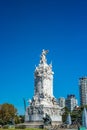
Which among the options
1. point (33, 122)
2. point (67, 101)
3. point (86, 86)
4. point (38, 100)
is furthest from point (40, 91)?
point (67, 101)

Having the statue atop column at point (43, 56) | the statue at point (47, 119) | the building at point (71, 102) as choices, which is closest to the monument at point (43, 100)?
the statue atop column at point (43, 56)

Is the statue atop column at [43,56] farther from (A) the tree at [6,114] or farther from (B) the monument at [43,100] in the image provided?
(A) the tree at [6,114]

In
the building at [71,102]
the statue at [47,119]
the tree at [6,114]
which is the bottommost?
the statue at [47,119]

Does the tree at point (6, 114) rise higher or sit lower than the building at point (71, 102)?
lower

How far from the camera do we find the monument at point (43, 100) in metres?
63.2

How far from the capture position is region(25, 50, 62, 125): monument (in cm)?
6325

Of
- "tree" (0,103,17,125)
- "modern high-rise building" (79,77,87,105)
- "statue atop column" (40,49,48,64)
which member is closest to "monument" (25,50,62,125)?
"statue atop column" (40,49,48,64)

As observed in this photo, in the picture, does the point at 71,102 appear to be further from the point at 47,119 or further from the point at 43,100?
the point at 47,119

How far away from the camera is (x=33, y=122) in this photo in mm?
62844

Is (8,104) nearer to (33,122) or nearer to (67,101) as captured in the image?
(33,122)

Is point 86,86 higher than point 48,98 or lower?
higher

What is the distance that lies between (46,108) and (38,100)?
247 cm

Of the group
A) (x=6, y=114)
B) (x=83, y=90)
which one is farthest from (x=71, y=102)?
(x=6, y=114)

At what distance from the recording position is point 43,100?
211ft
